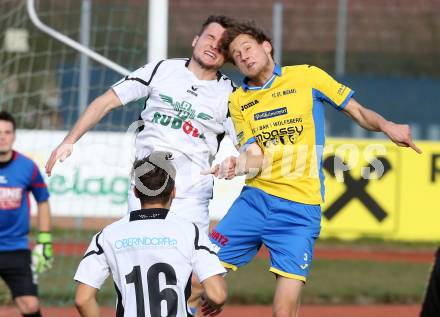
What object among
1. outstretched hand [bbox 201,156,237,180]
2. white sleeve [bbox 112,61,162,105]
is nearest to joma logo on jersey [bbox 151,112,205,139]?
white sleeve [bbox 112,61,162,105]

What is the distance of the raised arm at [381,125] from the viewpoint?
247 inches

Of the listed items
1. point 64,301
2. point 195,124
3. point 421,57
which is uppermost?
point 421,57

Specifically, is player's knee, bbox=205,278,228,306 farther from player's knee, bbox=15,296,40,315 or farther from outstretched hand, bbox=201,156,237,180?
player's knee, bbox=15,296,40,315

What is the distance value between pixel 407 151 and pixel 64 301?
7242 mm

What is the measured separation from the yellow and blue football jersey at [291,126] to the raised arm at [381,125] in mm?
91

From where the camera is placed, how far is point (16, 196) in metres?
8.90

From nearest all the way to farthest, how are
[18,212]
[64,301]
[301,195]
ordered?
[301,195], [18,212], [64,301]

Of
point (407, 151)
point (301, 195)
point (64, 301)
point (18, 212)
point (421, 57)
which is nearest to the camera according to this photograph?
point (301, 195)

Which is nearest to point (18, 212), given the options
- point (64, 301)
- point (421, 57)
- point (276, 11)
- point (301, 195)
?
point (64, 301)

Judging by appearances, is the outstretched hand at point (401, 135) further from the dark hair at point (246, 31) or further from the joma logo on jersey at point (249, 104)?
the dark hair at point (246, 31)

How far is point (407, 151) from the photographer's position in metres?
16.2

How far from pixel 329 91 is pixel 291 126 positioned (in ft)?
1.17

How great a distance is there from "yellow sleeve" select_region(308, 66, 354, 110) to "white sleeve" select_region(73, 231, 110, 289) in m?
2.28

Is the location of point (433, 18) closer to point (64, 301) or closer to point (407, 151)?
point (407, 151)
